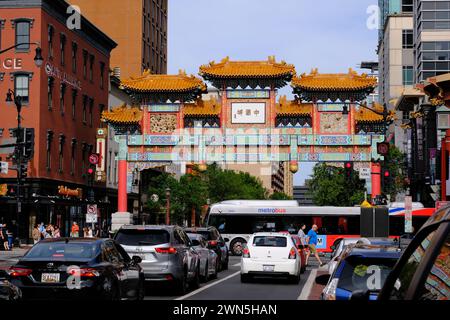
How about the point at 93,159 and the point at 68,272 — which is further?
the point at 93,159

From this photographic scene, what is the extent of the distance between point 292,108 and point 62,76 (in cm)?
1675

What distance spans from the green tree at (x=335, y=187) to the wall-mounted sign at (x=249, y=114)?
2248 centimetres

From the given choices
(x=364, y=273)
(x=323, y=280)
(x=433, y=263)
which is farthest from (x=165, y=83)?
(x=433, y=263)

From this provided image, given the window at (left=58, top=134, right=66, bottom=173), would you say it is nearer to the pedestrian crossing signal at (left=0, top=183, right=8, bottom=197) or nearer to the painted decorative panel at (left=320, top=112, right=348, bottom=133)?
the pedestrian crossing signal at (left=0, top=183, right=8, bottom=197)

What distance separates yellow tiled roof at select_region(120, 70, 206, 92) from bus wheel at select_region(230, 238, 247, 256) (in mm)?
15523

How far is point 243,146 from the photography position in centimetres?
6016

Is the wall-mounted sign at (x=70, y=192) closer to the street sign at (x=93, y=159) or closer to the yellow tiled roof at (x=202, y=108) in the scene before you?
the street sign at (x=93, y=159)

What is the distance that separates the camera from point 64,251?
14078 millimetres

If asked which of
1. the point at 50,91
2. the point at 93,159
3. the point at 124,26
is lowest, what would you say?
the point at 93,159

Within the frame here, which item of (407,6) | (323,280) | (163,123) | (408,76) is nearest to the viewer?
(323,280)

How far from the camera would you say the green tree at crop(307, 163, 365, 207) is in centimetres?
8269

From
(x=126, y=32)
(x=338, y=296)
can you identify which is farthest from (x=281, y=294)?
(x=126, y=32)

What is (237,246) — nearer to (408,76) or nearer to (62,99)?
(62,99)

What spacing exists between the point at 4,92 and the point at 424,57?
48321 mm
